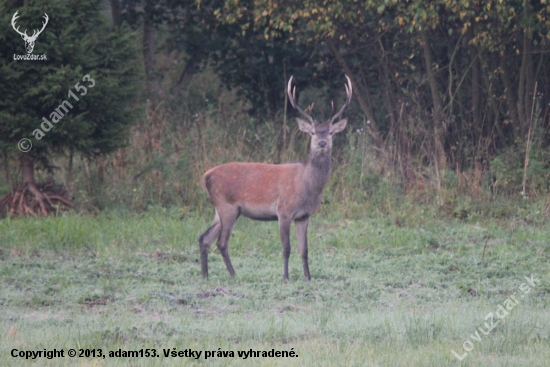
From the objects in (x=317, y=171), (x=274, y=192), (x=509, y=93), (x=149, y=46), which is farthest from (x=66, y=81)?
(x=509, y=93)

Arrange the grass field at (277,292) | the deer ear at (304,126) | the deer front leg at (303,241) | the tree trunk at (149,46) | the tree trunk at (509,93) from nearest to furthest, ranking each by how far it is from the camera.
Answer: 1. the grass field at (277,292)
2. the deer front leg at (303,241)
3. the deer ear at (304,126)
4. the tree trunk at (509,93)
5. the tree trunk at (149,46)

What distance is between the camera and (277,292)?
7367mm

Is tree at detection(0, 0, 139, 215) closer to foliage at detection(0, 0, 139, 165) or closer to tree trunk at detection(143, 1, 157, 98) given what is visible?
foliage at detection(0, 0, 139, 165)

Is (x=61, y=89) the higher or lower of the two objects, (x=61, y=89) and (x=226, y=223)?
the higher

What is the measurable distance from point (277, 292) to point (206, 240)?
1.30m

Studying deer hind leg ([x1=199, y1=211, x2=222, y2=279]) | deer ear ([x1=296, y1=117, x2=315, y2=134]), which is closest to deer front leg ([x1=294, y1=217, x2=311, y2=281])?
deer hind leg ([x1=199, y1=211, x2=222, y2=279])

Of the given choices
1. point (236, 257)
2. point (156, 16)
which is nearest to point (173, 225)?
point (236, 257)

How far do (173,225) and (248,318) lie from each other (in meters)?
3.96

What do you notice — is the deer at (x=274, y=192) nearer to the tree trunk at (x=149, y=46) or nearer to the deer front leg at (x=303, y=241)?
the deer front leg at (x=303, y=241)

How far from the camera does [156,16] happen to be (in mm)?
15320

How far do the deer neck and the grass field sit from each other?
2.77 feet

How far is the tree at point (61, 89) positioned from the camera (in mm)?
10227

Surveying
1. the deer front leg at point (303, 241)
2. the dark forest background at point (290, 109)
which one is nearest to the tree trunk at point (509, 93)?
the dark forest background at point (290, 109)

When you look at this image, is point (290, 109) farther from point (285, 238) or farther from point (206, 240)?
point (285, 238)
